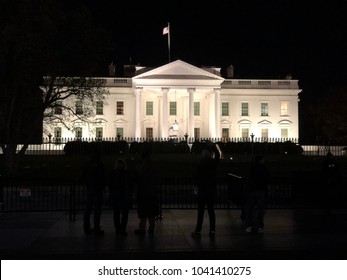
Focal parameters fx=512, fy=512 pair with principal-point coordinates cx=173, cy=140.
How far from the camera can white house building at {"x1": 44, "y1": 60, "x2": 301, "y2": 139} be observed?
63875 millimetres

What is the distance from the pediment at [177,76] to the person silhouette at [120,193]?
5278 centimetres

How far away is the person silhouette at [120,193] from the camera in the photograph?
1108 centimetres

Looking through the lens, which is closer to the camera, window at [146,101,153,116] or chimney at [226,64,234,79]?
window at [146,101,153,116]

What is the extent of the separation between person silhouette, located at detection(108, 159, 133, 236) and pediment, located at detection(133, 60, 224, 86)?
52782 millimetres

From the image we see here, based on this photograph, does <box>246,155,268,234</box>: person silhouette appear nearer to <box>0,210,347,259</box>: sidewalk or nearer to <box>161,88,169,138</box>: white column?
<box>0,210,347,259</box>: sidewalk

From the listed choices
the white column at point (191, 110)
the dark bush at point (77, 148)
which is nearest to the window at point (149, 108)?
the white column at point (191, 110)

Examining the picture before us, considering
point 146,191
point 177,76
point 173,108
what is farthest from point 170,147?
point 146,191

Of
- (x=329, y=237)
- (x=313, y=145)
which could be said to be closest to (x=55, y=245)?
(x=329, y=237)

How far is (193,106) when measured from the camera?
64.2 meters

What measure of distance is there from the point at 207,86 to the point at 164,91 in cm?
548

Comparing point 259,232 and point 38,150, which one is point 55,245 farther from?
point 38,150

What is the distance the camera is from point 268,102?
227 ft

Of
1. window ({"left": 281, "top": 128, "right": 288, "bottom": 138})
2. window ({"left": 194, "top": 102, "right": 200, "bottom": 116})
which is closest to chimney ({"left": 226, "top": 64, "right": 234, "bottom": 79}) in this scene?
window ({"left": 194, "top": 102, "right": 200, "bottom": 116})

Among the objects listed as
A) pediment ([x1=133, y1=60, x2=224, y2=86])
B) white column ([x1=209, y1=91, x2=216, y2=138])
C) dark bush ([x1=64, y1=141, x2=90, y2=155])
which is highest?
pediment ([x1=133, y1=60, x2=224, y2=86])
